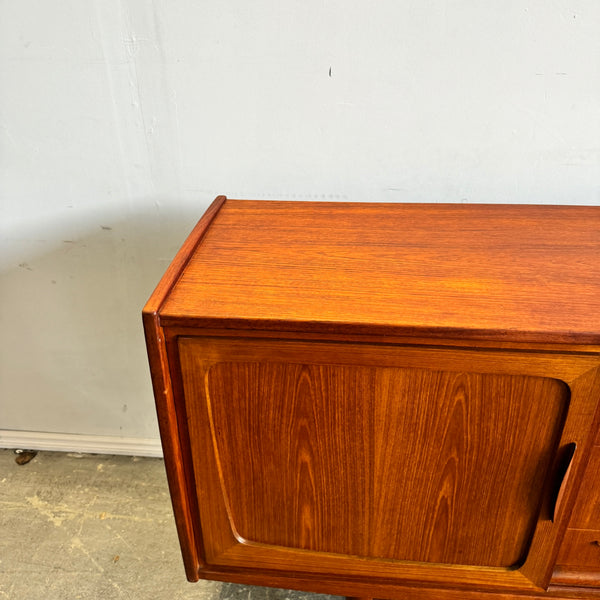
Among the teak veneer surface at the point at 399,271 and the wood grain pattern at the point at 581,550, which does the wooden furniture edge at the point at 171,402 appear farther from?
the wood grain pattern at the point at 581,550

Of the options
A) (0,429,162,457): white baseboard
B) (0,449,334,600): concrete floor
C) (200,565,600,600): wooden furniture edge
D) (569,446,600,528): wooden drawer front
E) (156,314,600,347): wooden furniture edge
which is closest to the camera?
(156,314,600,347): wooden furniture edge

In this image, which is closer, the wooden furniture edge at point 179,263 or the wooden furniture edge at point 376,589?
the wooden furniture edge at point 179,263

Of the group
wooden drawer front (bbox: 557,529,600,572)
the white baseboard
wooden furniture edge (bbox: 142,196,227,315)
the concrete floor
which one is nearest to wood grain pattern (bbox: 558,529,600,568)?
wooden drawer front (bbox: 557,529,600,572)

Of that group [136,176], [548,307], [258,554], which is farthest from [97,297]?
[548,307]

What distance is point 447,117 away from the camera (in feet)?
3.24

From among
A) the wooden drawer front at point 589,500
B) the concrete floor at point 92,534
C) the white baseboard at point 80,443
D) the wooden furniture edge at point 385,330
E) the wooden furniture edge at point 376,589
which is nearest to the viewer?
the wooden furniture edge at point 385,330

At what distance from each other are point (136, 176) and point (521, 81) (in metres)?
0.71

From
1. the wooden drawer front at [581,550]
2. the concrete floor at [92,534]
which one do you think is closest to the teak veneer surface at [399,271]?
the wooden drawer front at [581,550]

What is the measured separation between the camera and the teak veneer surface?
2.16 ft

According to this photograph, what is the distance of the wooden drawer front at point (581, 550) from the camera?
83cm

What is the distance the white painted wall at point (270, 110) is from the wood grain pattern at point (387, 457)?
0.47 metres

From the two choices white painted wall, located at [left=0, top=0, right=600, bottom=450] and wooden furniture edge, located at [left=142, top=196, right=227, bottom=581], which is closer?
wooden furniture edge, located at [left=142, top=196, right=227, bottom=581]

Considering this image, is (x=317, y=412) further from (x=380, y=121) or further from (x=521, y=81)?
(x=521, y=81)

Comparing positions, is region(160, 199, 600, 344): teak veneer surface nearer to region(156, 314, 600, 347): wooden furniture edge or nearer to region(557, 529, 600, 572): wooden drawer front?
region(156, 314, 600, 347): wooden furniture edge
